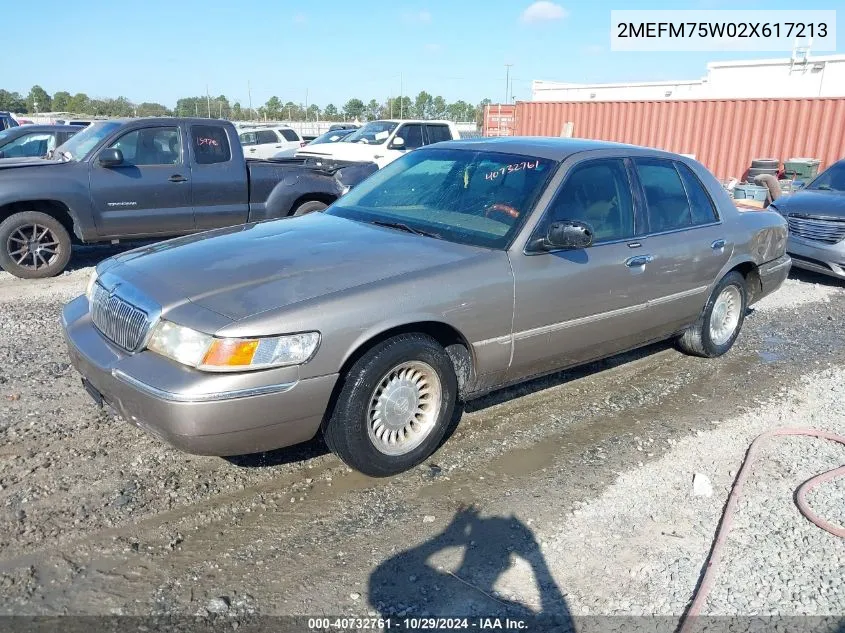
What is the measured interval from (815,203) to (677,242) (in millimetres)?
5263

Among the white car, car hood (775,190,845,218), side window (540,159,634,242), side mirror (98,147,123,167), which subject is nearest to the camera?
side window (540,159,634,242)

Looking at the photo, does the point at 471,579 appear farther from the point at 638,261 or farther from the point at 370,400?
the point at 638,261

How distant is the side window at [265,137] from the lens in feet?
71.9

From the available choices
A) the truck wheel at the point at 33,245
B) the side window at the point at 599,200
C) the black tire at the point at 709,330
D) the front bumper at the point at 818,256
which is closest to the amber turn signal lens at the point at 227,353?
the side window at the point at 599,200

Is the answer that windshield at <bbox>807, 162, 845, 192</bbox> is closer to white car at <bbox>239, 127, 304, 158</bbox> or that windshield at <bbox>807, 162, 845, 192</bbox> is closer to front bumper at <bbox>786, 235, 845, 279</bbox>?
front bumper at <bbox>786, 235, 845, 279</bbox>

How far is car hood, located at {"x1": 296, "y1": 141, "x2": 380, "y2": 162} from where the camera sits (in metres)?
15.0

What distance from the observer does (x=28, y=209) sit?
25.2 feet

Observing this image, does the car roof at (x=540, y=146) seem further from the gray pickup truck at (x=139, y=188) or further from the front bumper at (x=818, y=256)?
the front bumper at (x=818, y=256)

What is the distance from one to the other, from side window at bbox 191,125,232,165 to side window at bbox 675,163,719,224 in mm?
5634

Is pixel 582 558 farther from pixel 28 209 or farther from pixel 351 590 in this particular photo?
pixel 28 209

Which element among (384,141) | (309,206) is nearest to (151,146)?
(309,206)

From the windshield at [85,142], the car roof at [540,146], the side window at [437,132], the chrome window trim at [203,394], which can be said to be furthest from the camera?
the side window at [437,132]

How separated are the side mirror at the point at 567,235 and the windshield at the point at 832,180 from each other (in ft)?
23.3

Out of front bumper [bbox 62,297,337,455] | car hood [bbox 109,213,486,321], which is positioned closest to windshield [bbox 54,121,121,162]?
car hood [bbox 109,213,486,321]
